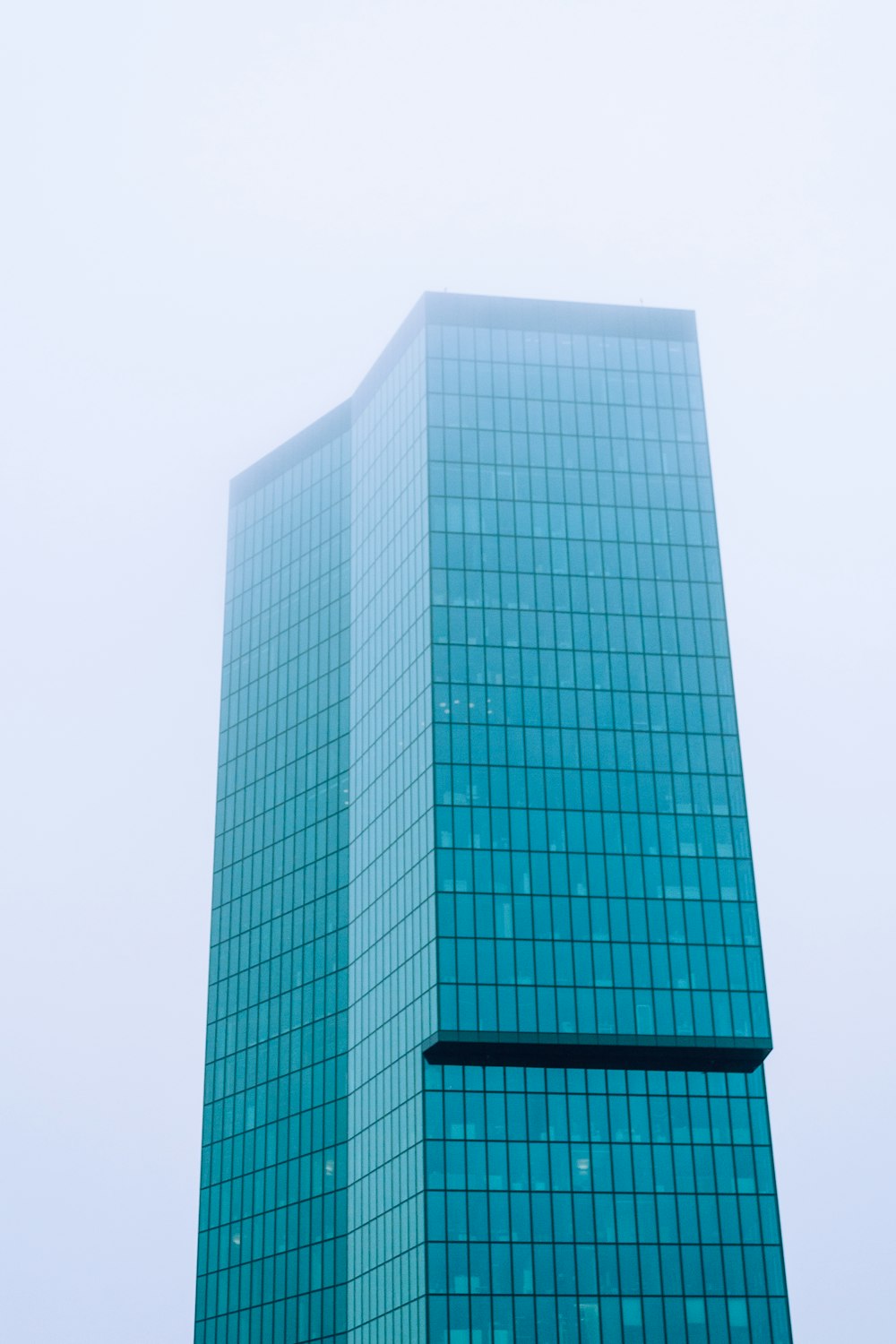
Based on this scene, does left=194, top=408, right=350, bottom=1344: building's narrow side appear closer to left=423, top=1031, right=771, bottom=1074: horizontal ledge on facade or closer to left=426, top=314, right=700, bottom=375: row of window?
left=423, top=1031, right=771, bottom=1074: horizontal ledge on facade

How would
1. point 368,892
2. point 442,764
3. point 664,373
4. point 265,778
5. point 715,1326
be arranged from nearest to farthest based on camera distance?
point 715,1326, point 442,764, point 368,892, point 664,373, point 265,778

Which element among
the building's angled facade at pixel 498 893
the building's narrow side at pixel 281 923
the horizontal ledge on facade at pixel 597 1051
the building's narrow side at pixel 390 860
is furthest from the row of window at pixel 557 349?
the horizontal ledge on facade at pixel 597 1051

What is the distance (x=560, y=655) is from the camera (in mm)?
147125

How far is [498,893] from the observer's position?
450ft

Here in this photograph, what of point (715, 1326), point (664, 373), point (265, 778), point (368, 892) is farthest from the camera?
point (265, 778)

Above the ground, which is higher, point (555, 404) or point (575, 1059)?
point (555, 404)

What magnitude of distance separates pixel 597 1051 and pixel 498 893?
43.1 ft

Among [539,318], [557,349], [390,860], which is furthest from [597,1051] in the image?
[539,318]

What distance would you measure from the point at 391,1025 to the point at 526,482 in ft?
146

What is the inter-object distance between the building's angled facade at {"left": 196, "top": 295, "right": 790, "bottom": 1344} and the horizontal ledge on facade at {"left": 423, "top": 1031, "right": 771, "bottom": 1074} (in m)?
0.25

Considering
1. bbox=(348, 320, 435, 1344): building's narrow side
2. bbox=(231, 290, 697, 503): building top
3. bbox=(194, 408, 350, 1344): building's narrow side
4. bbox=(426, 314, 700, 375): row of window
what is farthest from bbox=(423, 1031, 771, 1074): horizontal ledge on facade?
bbox=(231, 290, 697, 503): building top

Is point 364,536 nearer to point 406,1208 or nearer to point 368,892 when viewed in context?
point 368,892

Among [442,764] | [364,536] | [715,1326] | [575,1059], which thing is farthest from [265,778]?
[715,1326]

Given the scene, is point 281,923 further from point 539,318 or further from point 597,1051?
point 539,318
